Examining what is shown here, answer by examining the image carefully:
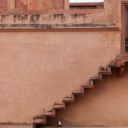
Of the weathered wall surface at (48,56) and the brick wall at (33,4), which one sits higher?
the brick wall at (33,4)

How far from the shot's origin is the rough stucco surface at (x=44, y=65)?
10.6 m

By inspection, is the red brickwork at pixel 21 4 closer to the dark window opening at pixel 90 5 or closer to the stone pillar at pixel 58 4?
the stone pillar at pixel 58 4

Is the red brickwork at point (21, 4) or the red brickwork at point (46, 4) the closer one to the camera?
the red brickwork at point (46, 4)

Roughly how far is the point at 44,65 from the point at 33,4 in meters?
2.52

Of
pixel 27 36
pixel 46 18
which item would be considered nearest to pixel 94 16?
pixel 46 18

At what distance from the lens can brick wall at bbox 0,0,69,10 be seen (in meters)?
11.8

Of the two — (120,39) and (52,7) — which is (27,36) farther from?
(120,39)

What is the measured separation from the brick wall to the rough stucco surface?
1.50 meters

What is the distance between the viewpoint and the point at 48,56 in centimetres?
1066

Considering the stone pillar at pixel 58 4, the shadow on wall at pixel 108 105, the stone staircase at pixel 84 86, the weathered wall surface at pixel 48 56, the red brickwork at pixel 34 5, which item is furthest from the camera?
the stone pillar at pixel 58 4

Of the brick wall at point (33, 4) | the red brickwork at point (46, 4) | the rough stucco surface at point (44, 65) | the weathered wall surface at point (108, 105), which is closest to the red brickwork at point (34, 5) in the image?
the brick wall at point (33, 4)

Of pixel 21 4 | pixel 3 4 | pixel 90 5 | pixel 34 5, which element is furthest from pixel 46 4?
pixel 90 5

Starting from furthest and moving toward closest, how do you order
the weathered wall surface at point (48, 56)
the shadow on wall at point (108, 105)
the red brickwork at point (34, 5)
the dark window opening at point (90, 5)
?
the dark window opening at point (90, 5) → the red brickwork at point (34, 5) → the shadow on wall at point (108, 105) → the weathered wall surface at point (48, 56)

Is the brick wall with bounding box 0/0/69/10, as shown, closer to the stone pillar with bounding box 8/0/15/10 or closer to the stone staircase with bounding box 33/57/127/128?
the stone pillar with bounding box 8/0/15/10
